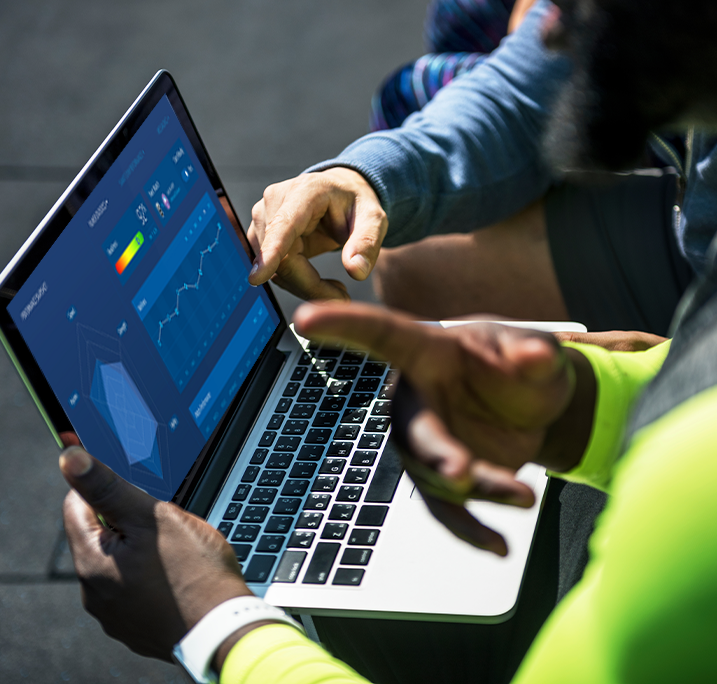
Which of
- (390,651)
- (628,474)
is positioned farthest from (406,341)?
(390,651)

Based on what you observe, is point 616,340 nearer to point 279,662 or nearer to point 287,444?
point 287,444

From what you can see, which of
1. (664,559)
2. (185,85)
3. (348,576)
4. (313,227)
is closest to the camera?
(664,559)

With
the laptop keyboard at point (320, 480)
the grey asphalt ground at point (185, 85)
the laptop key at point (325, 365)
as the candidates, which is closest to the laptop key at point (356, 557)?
the laptop keyboard at point (320, 480)

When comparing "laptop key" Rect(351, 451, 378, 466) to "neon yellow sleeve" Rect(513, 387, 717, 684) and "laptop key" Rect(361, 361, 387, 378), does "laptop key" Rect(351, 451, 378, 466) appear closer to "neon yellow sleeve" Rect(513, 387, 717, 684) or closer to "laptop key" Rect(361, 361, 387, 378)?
"laptop key" Rect(361, 361, 387, 378)

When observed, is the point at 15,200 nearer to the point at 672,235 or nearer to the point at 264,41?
the point at 264,41

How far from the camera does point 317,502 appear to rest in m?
0.86

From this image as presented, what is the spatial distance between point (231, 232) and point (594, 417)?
0.55m

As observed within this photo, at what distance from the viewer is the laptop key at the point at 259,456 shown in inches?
36.7

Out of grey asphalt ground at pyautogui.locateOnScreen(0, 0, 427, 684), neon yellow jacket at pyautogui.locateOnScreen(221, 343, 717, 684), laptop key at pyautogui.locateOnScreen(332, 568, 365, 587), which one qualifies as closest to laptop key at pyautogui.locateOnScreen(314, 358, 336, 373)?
laptop key at pyautogui.locateOnScreen(332, 568, 365, 587)

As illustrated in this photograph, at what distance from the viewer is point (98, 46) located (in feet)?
9.46

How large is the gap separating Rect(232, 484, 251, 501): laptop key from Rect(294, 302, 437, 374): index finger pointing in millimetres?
430

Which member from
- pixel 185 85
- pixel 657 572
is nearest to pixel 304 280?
pixel 657 572

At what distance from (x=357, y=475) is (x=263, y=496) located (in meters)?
0.10

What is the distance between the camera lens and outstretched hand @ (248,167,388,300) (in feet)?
3.23
